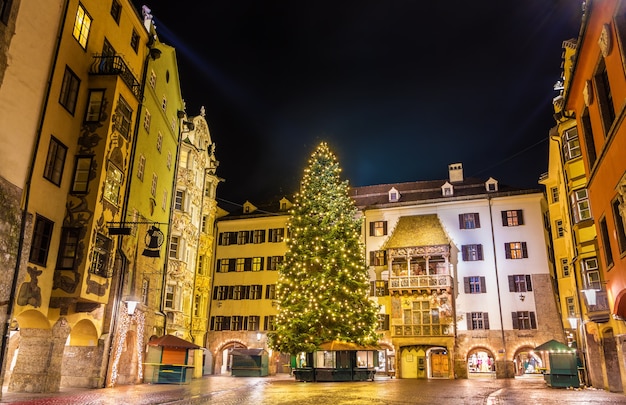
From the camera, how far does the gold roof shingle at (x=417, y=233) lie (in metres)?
44.0

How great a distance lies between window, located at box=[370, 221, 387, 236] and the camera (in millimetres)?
47366

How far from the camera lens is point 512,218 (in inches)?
1710

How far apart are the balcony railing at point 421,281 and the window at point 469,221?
17.6 feet

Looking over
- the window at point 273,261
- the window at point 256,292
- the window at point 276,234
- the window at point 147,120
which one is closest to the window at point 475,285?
the window at point 273,261

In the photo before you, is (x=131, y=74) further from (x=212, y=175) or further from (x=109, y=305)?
(x=212, y=175)

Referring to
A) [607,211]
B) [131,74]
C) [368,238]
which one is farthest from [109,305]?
[368,238]

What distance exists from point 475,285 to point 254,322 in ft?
68.2

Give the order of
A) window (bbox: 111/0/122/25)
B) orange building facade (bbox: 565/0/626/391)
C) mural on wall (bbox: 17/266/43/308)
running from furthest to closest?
window (bbox: 111/0/122/25) → mural on wall (bbox: 17/266/43/308) → orange building facade (bbox: 565/0/626/391)

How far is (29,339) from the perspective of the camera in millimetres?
19578

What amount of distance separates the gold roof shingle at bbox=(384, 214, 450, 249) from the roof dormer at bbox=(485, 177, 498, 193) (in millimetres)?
5573

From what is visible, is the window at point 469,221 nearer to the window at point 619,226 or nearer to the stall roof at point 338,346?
the stall roof at point 338,346

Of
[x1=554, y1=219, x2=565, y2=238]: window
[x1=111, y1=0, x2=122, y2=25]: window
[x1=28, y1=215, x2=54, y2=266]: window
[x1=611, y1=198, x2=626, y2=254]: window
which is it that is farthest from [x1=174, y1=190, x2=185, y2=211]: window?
[x1=554, y1=219, x2=565, y2=238]: window

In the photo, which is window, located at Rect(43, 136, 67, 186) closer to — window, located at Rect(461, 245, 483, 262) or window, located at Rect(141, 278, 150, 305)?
window, located at Rect(141, 278, 150, 305)

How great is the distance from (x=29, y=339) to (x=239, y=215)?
108 ft
